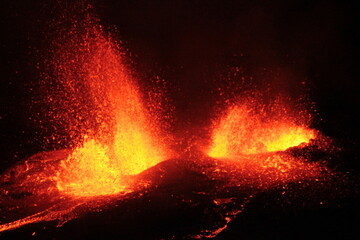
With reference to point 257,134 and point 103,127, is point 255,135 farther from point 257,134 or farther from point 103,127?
point 103,127

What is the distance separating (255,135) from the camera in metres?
10.0

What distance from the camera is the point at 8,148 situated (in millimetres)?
12484

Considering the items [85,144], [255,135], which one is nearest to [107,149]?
[85,144]

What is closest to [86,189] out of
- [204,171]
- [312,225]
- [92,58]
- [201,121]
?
[204,171]

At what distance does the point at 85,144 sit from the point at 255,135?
590 cm

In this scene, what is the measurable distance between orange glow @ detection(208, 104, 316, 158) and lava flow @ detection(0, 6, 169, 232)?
2.12m

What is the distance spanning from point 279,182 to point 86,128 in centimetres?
963

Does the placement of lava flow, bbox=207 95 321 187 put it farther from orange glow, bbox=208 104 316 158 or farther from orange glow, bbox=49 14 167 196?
orange glow, bbox=49 14 167 196

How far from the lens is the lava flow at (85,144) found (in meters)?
6.30

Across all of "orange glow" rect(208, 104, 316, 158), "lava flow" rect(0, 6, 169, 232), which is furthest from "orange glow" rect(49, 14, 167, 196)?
"orange glow" rect(208, 104, 316, 158)

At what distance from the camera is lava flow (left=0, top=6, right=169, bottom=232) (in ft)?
20.7

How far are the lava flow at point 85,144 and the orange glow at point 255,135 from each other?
212 cm

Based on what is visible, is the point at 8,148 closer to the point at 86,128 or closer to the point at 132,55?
the point at 86,128

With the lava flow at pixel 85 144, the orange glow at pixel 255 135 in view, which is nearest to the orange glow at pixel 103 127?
the lava flow at pixel 85 144
